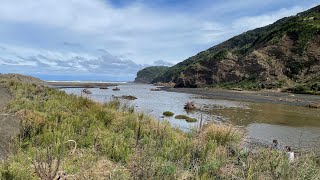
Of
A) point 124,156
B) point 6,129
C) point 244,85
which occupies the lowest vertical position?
point 244,85

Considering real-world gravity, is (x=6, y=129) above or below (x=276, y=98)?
above

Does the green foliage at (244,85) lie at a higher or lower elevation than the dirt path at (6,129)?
lower

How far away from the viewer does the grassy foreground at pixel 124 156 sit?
665 centimetres

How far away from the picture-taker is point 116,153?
8484 millimetres

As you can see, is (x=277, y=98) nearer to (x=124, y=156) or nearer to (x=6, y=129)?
(x=6, y=129)

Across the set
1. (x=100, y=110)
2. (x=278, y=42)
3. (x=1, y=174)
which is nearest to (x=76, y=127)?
(x=100, y=110)

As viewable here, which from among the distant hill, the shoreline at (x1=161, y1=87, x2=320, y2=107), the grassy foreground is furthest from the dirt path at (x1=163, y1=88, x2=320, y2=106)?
the grassy foreground

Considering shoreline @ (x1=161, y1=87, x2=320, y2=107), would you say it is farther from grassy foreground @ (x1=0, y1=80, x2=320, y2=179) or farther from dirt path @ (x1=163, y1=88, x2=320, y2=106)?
grassy foreground @ (x1=0, y1=80, x2=320, y2=179)

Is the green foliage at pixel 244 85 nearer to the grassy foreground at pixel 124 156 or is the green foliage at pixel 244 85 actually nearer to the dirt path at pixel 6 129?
the grassy foreground at pixel 124 156

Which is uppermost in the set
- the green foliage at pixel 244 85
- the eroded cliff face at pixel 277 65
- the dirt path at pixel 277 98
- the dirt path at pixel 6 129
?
the eroded cliff face at pixel 277 65

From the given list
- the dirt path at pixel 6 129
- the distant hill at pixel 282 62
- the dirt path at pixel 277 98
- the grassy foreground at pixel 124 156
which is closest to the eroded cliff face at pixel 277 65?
the distant hill at pixel 282 62

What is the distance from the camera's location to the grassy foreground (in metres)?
6.65

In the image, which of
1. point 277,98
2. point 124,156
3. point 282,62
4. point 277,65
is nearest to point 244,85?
point 277,65

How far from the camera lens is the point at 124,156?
27.3 feet
